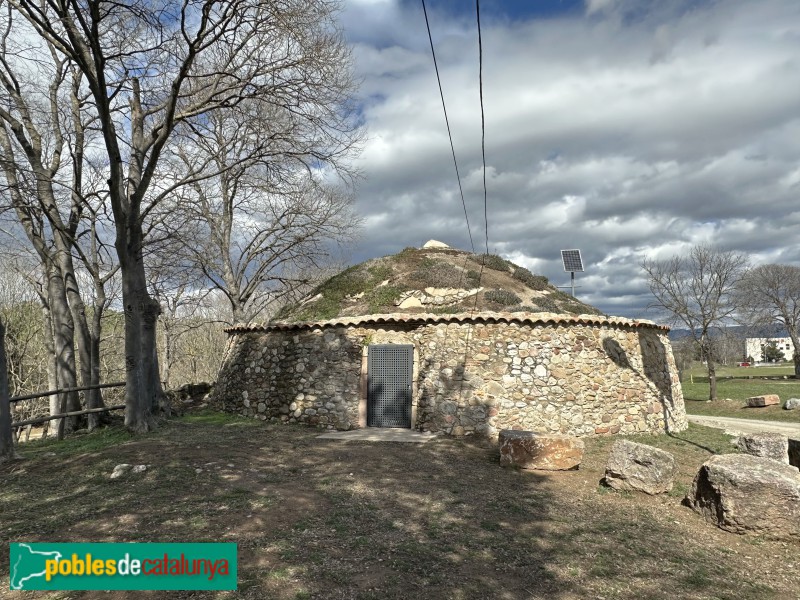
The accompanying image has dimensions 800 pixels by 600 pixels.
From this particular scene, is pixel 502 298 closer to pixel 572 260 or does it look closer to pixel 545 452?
pixel 545 452

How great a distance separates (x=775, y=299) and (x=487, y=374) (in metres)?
42.0

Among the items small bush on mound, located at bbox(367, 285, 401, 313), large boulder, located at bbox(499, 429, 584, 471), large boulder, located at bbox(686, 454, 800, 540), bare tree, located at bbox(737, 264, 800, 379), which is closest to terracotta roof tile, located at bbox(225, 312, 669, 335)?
small bush on mound, located at bbox(367, 285, 401, 313)

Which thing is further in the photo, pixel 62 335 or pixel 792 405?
pixel 792 405

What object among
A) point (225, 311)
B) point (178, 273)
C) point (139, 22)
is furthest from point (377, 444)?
point (225, 311)

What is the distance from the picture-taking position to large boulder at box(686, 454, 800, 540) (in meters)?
5.91

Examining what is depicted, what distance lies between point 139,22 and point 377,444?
982 cm

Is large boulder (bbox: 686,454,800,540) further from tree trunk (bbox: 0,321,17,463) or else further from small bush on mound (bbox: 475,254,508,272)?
small bush on mound (bbox: 475,254,508,272)

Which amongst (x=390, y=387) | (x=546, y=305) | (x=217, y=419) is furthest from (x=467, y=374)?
(x=217, y=419)

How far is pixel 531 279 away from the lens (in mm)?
19406

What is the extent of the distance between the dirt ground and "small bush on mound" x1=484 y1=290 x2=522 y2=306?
7.55m

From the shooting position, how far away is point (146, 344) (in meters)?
12.3

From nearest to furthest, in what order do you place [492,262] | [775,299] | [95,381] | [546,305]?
[95,381] < [546,305] < [492,262] < [775,299]

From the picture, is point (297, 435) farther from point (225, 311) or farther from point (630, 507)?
point (225, 311)

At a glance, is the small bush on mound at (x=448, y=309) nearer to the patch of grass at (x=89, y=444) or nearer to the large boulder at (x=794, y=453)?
the large boulder at (x=794, y=453)
